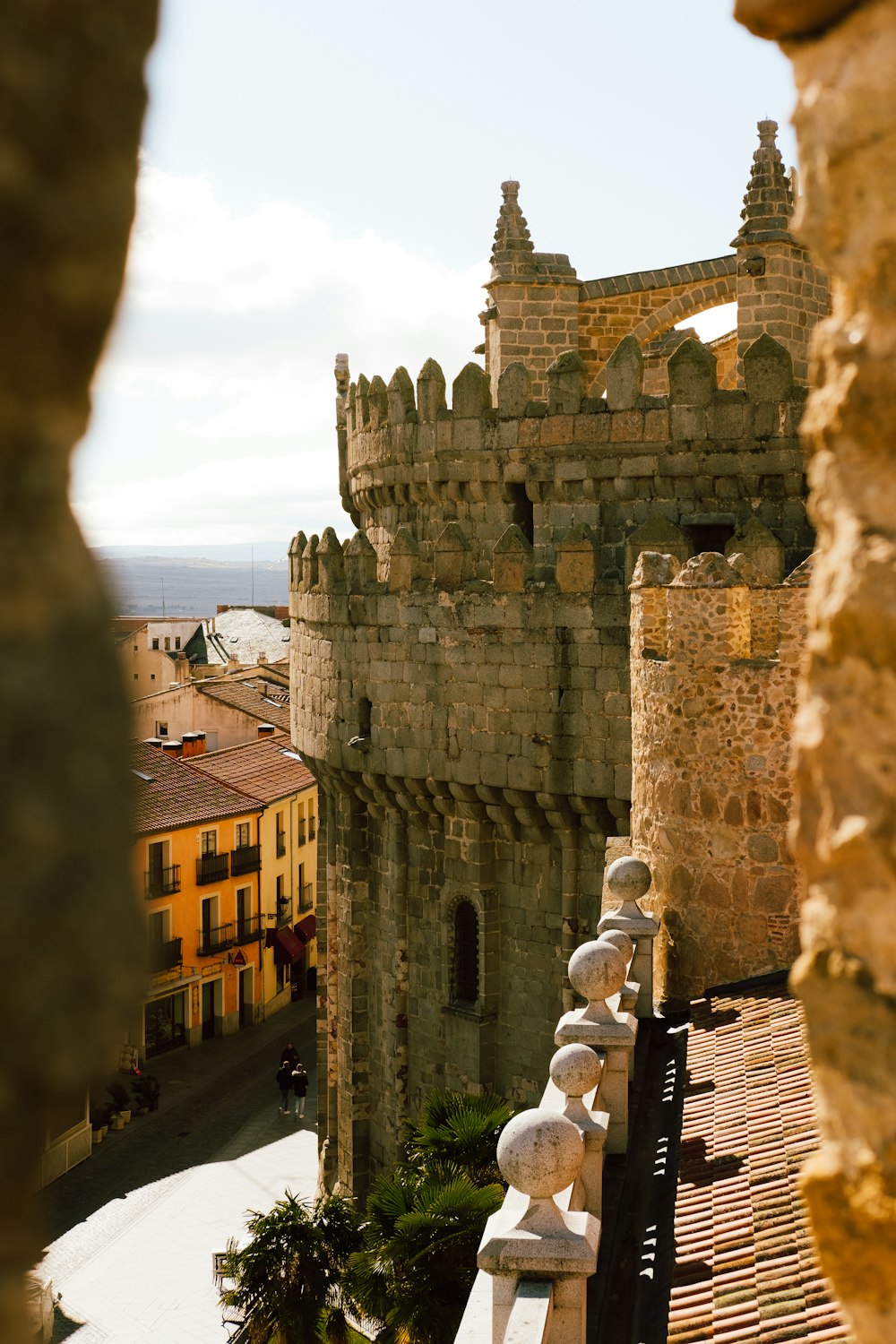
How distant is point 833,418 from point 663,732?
9615 millimetres

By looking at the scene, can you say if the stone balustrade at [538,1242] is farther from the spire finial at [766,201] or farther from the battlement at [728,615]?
the spire finial at [766,201]

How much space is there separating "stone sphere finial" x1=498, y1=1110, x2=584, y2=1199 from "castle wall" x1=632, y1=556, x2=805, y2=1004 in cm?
483

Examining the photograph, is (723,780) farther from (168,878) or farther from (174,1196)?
(168,878)

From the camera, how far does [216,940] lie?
40.1 meters

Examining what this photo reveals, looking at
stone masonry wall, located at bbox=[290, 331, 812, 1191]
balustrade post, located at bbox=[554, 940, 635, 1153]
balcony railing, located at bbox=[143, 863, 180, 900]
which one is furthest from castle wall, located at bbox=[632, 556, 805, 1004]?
balcony railing, located at bbox=[143, 863, 180, 900]

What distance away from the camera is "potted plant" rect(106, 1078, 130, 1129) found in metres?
32.6

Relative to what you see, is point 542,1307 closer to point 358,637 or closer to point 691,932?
point 691,932

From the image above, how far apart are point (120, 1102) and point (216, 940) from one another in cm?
775

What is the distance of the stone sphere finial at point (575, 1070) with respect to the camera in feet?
27.3

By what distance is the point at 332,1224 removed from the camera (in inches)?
612

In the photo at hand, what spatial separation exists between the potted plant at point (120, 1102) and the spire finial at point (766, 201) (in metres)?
21.7

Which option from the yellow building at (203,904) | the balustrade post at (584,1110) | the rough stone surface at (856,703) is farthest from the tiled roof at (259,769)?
the rough stone surface at (856,703)

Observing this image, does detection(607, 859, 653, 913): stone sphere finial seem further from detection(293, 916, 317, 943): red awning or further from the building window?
detection(293, 916, 317, 943): red awning

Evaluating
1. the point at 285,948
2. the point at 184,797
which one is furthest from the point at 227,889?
the point at 184,797
